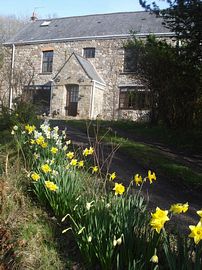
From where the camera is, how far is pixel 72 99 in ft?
82.8

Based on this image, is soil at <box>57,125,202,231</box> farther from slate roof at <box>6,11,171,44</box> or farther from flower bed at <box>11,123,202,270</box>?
slate roof at <box>6,11,171,44</box>

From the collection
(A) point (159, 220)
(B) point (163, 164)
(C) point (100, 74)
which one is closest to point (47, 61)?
(C) point (100, 74)

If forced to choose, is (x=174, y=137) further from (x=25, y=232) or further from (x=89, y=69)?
(x=89, y=69)

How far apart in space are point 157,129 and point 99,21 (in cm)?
1883

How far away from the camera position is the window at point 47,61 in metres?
28.3

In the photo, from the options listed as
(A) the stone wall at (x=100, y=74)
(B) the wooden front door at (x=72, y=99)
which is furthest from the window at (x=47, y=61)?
(B) the wooden front door at (x=72, y=99)

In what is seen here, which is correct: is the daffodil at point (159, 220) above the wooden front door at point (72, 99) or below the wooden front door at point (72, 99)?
below

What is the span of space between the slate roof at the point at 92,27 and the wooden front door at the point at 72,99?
4865mm

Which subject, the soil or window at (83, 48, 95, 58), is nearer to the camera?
the soil

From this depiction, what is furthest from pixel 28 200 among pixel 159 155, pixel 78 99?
pixel 78 99

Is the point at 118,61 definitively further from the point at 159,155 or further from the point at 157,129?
the point at 159,155

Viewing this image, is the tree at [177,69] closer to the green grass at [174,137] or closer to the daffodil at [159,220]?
the green grass at [174,137]

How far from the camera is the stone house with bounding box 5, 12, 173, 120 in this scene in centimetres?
2428

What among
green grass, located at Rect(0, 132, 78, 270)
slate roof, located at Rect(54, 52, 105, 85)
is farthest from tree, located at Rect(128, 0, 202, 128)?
slate roof, located at Rect(54, 52, 105, 85)
